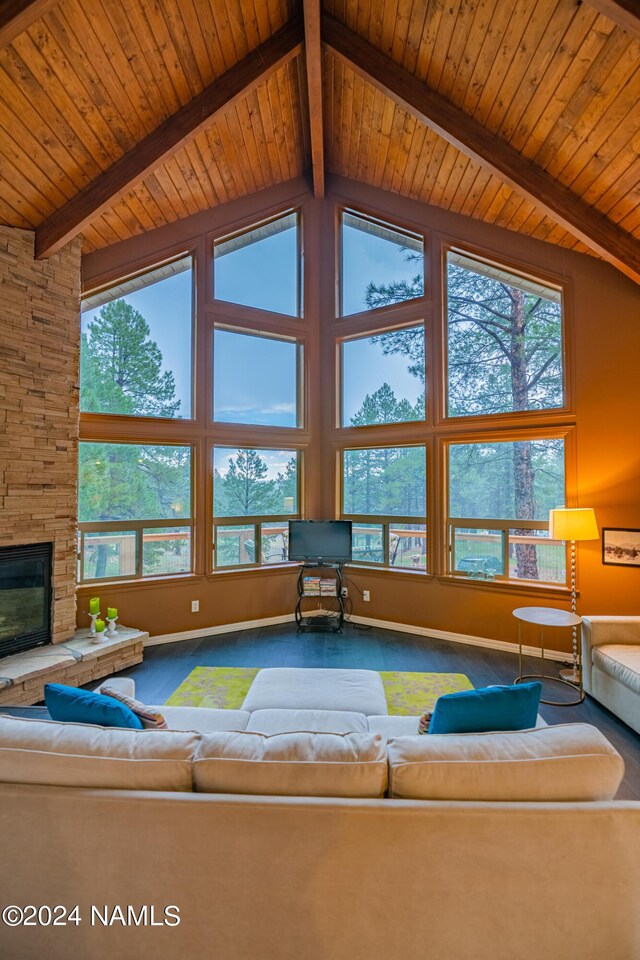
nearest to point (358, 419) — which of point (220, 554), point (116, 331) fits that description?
point (220, 554)

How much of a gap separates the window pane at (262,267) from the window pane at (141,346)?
17.1 inches

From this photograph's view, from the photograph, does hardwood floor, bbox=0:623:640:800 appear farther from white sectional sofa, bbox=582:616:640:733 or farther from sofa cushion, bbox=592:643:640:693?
sofa cushion, bbox=592:643:640:693

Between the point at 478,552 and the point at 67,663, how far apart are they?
158 inches

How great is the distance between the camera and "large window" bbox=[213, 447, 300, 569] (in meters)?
5.18

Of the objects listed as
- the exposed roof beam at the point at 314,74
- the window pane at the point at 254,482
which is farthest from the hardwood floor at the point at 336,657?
the exposed roof beam at the point at 314,74

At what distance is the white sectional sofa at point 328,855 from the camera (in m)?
1.19

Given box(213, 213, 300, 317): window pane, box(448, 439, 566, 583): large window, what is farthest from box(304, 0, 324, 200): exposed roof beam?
box(448, 439, 566, 583): large window

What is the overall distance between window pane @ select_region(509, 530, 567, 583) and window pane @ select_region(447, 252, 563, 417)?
4.32ft

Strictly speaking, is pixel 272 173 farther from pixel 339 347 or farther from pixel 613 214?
pixel 613 214

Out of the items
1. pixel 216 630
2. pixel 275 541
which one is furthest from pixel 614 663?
pixel 216 630

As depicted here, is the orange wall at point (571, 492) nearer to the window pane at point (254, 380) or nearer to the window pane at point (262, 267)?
the window pane at point (262, 267)

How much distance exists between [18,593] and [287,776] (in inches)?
136

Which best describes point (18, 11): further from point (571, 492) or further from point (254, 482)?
point (571, 492)

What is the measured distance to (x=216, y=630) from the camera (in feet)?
16.5
